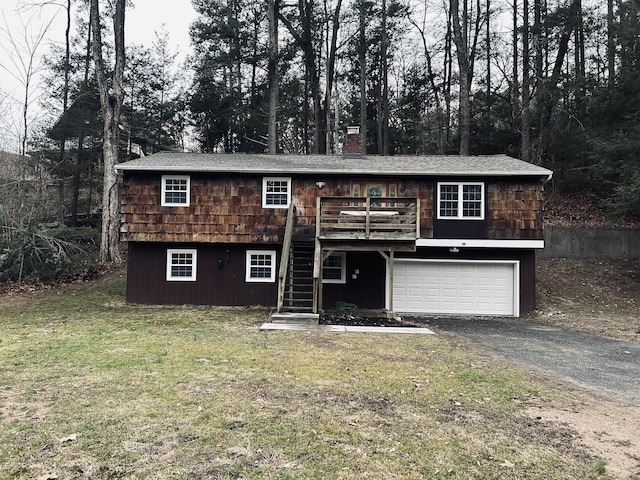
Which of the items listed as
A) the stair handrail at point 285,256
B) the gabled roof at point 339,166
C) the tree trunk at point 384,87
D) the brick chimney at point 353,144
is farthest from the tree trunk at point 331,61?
the stair handrail at point 285,256

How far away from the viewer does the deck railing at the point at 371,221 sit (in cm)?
1173

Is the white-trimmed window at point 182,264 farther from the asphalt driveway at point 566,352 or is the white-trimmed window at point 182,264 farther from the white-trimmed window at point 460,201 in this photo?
the white-trimmed window at point 460,201

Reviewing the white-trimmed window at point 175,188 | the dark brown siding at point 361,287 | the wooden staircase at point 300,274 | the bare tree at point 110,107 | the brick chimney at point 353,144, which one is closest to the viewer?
the wooden staircase at point 300,274

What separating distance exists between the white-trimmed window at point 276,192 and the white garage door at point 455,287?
4.07 meters

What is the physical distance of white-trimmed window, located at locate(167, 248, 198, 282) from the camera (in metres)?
14.1

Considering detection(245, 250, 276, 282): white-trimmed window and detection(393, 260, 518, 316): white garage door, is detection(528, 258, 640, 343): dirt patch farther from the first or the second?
detection(245, 250, 276, 282): white-trimmed window

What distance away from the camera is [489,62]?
26.8 m

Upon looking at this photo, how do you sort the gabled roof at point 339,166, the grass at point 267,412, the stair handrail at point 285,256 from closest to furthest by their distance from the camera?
the grass at point 267,412, the stair handrail at point 285,256, the gabled roof at point 339,166

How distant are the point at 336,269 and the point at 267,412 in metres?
9.68

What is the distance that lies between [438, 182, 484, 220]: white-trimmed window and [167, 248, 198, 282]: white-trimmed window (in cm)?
793

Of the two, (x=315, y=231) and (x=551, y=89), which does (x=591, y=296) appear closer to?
(x=315, y=231)

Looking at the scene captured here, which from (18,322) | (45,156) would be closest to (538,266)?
(18,322)

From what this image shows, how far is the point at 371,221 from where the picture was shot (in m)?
12.1

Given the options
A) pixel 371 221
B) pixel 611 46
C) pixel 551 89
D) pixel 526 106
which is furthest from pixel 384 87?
pixel 371 221
